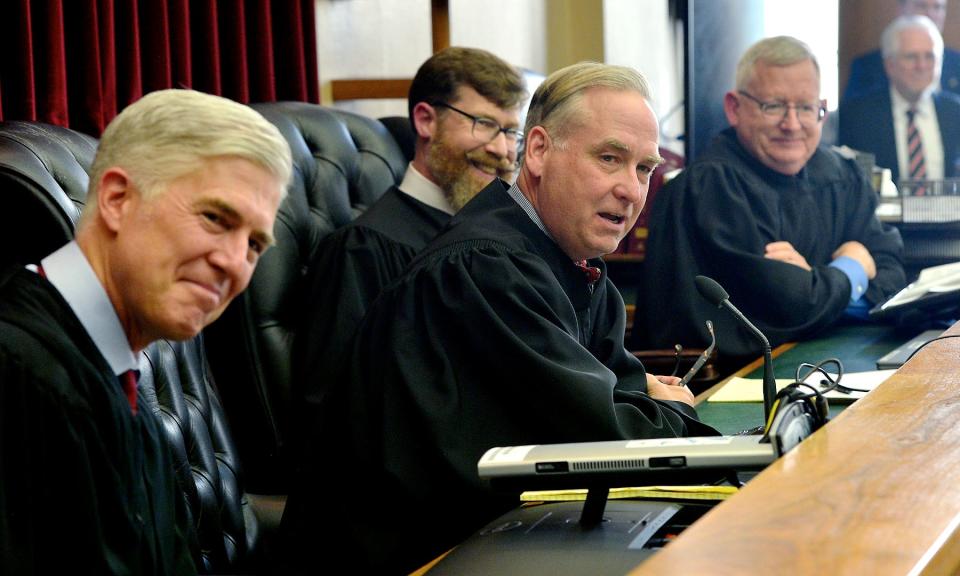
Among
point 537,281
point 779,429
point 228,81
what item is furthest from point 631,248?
point 779,429

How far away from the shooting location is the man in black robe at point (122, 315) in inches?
50.3

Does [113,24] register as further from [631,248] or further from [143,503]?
[631,248]

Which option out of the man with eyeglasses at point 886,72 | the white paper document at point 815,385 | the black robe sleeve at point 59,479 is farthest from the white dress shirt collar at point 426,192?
the man with eyeglasses at point 886,72

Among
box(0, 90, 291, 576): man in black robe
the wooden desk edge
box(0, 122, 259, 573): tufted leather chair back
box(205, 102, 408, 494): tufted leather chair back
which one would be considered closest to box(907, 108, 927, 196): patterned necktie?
box(205, 102, 408, 494): tufted leather chair back

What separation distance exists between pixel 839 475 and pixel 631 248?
3.69m

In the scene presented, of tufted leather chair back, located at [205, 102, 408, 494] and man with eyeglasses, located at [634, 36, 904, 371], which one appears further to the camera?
man with eyeglasses, located at [634, 36, 904, 371]

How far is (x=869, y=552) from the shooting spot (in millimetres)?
1017

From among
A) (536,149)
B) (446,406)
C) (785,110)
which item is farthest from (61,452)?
(785,110)

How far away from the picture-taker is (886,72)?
6.59m

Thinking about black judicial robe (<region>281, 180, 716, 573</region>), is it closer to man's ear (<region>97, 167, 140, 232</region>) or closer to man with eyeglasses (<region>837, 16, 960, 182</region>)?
man's ear (<region>97, 167, 140, 232</region>)

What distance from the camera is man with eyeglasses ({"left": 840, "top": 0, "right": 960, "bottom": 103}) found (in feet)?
21.5

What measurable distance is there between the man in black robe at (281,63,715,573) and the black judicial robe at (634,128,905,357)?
1.20 meters

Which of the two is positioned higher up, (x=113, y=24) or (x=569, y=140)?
(x=113, y=24)

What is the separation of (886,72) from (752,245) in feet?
10.6
